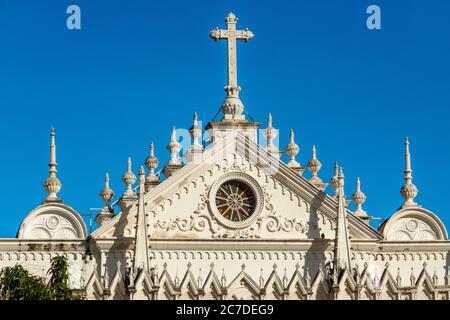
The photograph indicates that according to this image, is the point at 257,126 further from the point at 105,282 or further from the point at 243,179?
the point at 105,282

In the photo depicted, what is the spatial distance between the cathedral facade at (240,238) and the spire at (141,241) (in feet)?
0.14

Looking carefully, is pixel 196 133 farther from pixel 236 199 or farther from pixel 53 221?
pixel 53 221

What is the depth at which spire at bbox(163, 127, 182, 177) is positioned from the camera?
73.2 metres

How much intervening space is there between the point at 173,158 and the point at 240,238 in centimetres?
678

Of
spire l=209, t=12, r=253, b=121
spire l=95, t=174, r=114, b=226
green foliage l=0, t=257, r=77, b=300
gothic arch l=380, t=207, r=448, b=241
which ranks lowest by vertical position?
green foliage l=0, t=257, r=77, b=300

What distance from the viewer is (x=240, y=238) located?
229 feet

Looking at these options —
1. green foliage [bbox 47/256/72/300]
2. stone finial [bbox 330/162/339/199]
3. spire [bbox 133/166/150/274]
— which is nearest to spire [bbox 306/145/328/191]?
stone finial [bbox 330/162/339/199]

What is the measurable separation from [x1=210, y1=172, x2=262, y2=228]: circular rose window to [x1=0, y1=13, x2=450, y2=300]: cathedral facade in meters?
0.04

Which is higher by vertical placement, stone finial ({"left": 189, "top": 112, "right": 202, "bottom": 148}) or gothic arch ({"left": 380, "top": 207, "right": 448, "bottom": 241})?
stone finial ({"left": 189, "top": 112, "right": 202, "bottom": 148})

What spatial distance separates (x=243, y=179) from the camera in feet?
231

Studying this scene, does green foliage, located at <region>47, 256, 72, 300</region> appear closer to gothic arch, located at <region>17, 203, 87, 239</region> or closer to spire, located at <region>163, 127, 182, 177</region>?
gothic arch, located at <region>17, 203, 87, 239</region>
